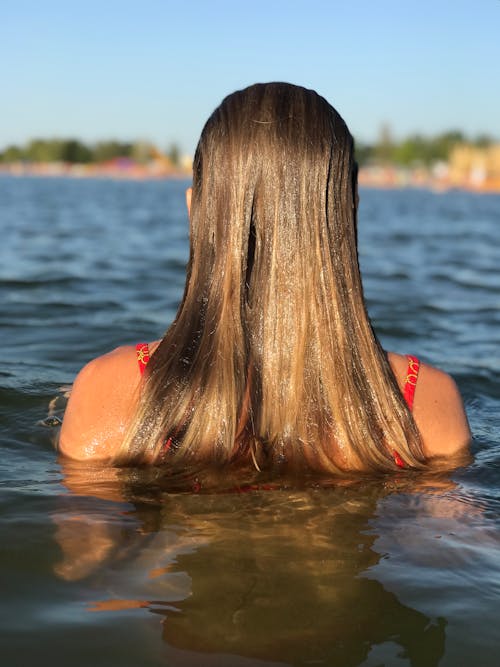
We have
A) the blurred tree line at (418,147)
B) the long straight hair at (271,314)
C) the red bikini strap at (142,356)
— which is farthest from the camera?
the blurred tree line at (418,147)

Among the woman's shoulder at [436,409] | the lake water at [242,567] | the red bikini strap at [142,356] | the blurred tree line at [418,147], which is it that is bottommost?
the lake water at [242,567]

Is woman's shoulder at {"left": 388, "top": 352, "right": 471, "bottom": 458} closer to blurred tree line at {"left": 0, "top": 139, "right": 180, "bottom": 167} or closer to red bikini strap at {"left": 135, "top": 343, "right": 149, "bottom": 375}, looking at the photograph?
red bikini strap at {"left": 135, "top": 343, "right": 149, "bottom": 375}

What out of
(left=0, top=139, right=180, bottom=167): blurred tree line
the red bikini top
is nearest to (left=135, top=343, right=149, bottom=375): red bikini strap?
the red bikini top

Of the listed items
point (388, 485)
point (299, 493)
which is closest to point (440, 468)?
point (388, 485)

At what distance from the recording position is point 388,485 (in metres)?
3.04

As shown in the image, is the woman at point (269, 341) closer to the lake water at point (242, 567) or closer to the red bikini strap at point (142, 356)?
the red bikini strap at point (142, 356)

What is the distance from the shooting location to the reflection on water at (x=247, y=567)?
6.98ft

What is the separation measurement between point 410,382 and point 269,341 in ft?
1.89

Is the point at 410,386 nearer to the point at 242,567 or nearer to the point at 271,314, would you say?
the point at 271,314

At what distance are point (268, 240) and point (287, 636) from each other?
1.08m

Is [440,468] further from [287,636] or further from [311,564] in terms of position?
[287,636]

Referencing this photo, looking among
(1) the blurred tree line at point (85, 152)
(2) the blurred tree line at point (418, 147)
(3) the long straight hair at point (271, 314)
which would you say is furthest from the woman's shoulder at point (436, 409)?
(1) the blurred tree line at point (85, 152)

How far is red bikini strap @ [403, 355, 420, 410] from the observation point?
2.92m

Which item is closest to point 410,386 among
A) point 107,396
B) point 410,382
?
point 410,382
